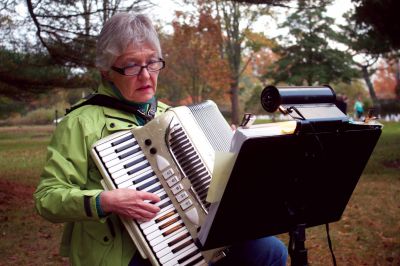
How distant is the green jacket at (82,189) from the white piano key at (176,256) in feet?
0.60

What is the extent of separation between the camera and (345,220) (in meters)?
6.00

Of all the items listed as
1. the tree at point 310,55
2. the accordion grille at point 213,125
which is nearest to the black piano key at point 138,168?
the accordion grille at point 213,125

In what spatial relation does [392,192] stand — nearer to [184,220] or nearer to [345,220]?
[345,220]

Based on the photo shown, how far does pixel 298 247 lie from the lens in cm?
173

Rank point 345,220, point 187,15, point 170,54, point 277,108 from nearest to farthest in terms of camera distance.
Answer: point 277,108 → point 345,220 → point 187,15 → point 170,54

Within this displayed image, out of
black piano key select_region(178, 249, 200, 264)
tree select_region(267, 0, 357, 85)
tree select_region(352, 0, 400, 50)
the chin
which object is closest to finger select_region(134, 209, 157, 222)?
black piano key select_region(178, 249, 200, 264)

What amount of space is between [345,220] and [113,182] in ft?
15.7

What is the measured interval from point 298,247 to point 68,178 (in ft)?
3.16

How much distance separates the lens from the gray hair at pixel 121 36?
6.72 ft

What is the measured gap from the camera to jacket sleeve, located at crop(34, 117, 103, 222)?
6.05 ft

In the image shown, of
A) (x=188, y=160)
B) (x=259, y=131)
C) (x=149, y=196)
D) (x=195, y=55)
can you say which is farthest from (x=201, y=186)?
(x=195, y=55)

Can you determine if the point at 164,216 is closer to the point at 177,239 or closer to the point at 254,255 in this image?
the point at 177,239

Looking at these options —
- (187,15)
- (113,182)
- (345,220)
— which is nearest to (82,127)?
(113,182)

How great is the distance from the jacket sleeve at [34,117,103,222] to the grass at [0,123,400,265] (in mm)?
2989
